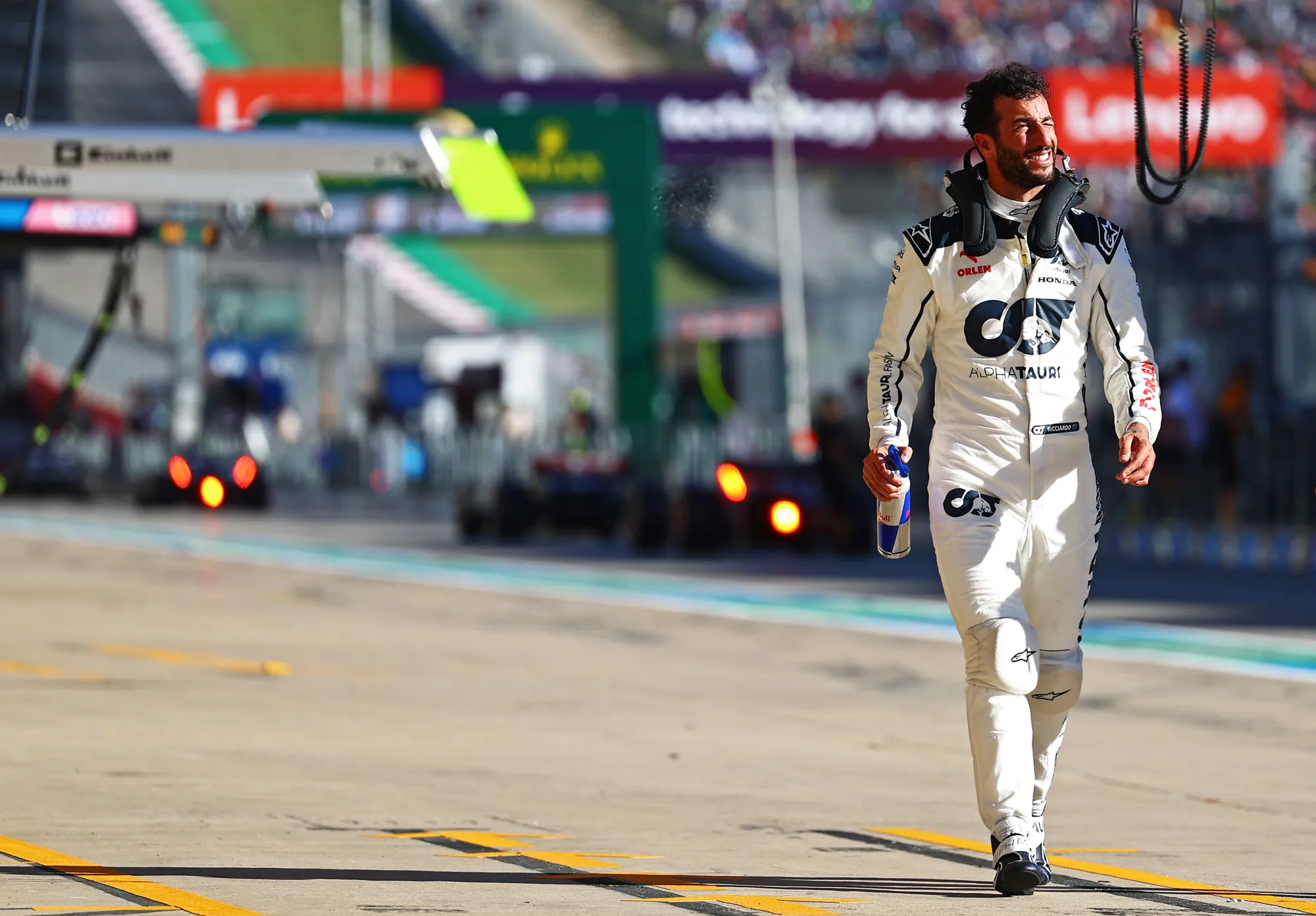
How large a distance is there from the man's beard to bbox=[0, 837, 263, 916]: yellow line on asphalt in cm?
257

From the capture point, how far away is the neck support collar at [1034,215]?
6.69 m

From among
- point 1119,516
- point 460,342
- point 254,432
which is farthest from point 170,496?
point 460,342

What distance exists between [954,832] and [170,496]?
26013mm

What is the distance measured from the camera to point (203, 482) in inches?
1142

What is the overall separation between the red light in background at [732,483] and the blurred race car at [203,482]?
6.85 meters

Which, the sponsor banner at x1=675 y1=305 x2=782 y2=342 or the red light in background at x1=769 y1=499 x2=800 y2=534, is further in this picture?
the sponsor banner at x1=675 y1=305 x2=782 y2=342

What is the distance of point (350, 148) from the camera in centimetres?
1112

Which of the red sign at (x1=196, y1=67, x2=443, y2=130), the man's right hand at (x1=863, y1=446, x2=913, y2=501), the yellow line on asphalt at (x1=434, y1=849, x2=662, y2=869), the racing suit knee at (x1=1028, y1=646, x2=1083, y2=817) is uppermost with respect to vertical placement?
the red sign at (x1=196, y1=67, x2=443, y2=130)

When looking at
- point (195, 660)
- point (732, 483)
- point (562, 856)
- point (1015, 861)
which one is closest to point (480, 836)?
point (562, 856)

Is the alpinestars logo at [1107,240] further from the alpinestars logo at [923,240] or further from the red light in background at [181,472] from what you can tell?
the red light in background at [181,472]

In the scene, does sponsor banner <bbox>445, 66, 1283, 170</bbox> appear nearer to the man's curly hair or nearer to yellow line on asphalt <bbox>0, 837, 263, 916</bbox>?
the man's curly hair

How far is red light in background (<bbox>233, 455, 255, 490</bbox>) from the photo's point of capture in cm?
3045

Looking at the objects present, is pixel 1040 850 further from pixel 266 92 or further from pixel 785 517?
pixel 266 92

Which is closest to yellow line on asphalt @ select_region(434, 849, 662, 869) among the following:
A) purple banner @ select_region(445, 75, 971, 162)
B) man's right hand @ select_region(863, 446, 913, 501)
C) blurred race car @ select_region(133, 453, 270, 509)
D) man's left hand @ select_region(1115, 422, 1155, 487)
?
man's right hand @ select_region(863, 446, 913, 501)
